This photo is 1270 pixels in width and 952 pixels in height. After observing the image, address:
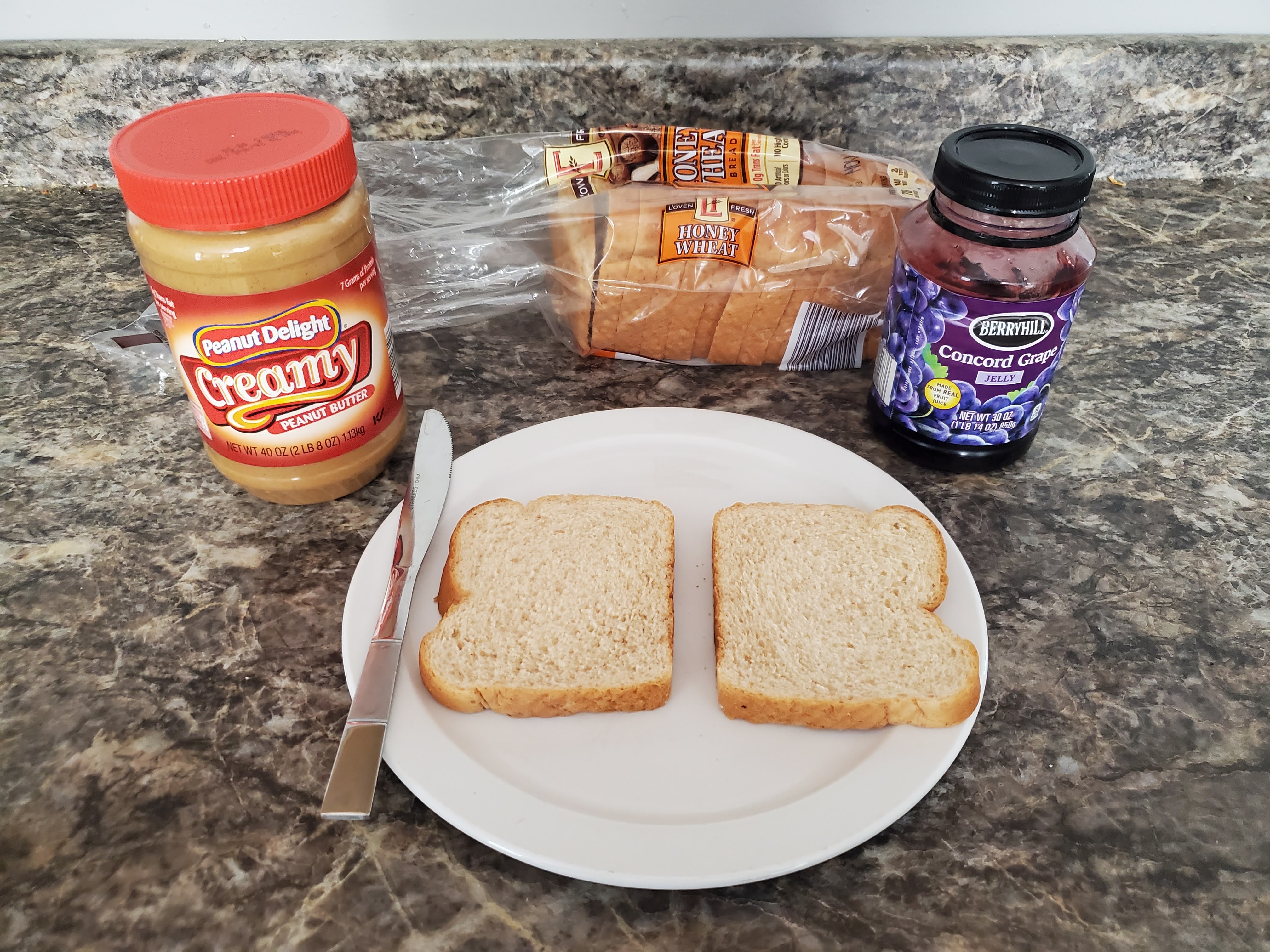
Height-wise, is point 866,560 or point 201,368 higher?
point 201,368

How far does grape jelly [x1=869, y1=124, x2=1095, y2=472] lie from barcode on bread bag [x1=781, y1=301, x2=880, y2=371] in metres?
0.17

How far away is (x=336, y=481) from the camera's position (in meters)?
1.06

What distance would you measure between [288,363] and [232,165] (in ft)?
0.66

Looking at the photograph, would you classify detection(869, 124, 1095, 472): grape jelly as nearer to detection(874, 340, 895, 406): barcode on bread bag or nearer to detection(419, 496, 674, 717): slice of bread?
detection(874, 340, 895, 406): barcode on bread bag

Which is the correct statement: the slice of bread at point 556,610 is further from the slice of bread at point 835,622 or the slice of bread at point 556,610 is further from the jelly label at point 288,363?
the jelly label at point 288,363

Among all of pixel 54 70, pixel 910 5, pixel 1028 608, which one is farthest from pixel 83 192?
pixel 1028 608

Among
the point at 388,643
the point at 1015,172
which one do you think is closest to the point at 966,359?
the point at 1015,172

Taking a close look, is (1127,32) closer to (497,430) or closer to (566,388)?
(566,388)

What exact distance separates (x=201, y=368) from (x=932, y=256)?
2.68 ft

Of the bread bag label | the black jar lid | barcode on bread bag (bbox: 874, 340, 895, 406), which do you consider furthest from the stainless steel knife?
the black jar lid

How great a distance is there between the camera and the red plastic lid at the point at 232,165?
0.82 m

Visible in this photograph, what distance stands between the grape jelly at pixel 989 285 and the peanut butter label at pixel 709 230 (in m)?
0.22

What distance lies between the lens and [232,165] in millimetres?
835

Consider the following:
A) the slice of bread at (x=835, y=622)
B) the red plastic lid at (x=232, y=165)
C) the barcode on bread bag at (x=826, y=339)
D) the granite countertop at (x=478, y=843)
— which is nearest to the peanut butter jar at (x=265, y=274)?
the red plastic lid at (x=232, y=165)
